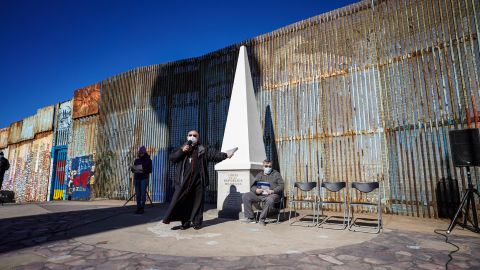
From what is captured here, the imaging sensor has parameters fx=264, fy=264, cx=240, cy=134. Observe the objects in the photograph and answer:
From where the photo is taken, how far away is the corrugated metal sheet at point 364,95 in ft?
22.9

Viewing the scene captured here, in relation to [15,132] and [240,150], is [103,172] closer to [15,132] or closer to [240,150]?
[240,150]

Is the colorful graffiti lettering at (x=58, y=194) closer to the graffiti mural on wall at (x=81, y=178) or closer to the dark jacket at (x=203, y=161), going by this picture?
the graffiti mural on wall at (x=81, y=178)

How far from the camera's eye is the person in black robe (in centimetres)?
522

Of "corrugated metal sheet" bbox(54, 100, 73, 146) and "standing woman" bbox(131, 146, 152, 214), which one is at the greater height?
"corrugated metal sheet" bbox(54, 100, 73, 146)

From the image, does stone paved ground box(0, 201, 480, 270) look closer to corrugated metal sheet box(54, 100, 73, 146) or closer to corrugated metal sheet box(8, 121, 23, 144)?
corrugated metal sheet box(54, 100, 73, 146)

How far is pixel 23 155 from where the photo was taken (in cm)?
1917

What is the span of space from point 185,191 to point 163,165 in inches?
284

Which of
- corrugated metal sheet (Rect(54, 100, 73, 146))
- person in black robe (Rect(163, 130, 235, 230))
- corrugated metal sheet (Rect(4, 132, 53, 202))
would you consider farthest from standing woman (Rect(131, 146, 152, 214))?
corrugated metal sheet (Rect(4, 132, 53, 202))

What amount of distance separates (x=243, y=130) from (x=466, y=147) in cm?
487

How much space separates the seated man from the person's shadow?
50 cm

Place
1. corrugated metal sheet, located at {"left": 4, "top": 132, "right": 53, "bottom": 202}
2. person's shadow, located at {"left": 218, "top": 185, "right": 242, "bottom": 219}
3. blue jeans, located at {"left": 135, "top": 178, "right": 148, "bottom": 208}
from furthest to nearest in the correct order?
corrugated metal sheet, located at {"left": 4, "top": 132, "right": 53, "bottom": 202}, blue jeans, located at {"left": 135, "top": 178, "right": 148, "bottom": 208}, person's shadow, located at {"left": 218, "top": 185, "right": 242, "bottom": 219}

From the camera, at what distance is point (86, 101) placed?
15.4 metres

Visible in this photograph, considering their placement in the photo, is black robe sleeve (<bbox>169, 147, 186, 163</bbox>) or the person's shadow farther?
the person's shadow

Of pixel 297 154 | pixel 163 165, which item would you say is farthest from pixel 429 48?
pixel 163 165
